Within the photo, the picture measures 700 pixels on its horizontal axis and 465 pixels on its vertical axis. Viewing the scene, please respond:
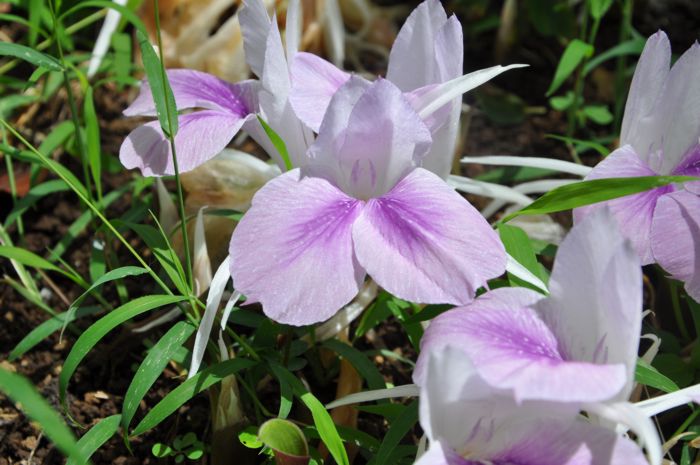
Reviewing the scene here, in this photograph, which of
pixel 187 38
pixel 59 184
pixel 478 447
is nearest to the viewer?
pixel 478 447

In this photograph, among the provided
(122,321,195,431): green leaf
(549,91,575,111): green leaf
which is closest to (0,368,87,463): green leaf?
(122,321,195,431): green leaf

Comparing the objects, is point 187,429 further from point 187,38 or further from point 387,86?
point 187,38

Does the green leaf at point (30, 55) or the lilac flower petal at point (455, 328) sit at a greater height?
the green leaf at point (30, 55)

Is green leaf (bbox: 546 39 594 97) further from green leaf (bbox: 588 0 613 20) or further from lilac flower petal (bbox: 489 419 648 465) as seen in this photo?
lilac flower petal (bbox: 489 419 648 465)

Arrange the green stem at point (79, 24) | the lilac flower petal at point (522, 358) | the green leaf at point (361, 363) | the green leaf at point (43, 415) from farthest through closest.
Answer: the green stem at point (79, 24) < the green leaf at point (361, 363) < the lilac flower petal at point (522, 358) < the green leaf at point (43, 415)

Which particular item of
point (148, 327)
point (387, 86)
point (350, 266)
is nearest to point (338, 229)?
point (350, 266)

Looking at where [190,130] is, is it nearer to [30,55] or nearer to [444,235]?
[30,55]

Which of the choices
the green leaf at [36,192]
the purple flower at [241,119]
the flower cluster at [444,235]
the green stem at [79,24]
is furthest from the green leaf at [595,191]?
the green stem at [79,24]

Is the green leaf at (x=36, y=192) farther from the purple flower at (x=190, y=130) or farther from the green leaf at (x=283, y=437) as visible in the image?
the green leaf at (x=283, y=437)

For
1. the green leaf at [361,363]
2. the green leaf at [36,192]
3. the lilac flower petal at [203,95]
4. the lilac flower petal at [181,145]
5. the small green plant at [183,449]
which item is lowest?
the small green plant at [183,449]
